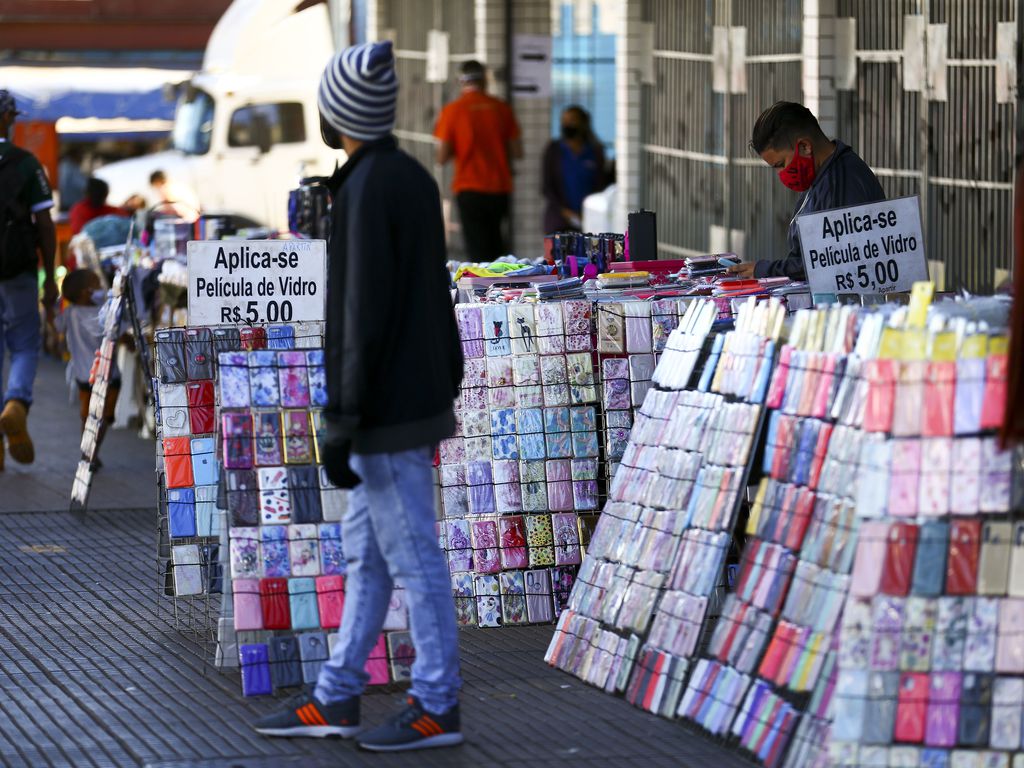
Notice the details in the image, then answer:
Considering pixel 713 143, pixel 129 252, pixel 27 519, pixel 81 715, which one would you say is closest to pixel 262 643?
pixel 81 715

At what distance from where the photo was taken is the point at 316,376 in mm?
6973

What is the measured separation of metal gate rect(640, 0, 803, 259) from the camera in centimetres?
1341

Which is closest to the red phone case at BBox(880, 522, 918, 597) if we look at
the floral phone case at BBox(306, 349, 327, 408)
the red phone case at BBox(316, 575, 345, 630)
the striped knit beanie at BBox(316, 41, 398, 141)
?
the striped knit beanie at BBox(316, 41, 398, 141)

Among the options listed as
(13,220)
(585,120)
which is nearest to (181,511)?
(13,220)

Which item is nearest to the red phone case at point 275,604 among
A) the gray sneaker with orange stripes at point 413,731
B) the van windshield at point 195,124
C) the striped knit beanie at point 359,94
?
the gray sneaker with orange stripes at point 413,731

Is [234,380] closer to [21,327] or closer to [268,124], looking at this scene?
[21,327]

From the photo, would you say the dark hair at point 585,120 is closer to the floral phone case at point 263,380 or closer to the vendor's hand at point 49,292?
the vendor's hand at point 49,292

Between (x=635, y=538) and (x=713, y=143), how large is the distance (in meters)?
8.41

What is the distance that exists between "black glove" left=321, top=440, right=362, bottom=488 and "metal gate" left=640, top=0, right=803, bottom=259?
7707mm

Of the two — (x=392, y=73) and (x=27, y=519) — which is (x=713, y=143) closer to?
(x=27, y=519)

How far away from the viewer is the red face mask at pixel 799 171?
314 inches

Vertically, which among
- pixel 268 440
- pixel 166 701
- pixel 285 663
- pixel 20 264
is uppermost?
pixel 20 264

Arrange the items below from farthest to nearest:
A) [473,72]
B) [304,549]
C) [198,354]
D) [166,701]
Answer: [473,72], [198,354], [304,549], [166,701]

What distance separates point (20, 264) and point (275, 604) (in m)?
5.37
